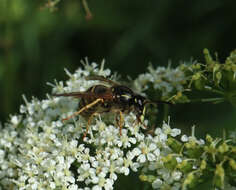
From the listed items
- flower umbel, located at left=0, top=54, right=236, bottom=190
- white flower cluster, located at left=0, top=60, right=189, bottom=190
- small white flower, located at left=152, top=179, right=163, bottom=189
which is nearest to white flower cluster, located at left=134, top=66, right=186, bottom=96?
flower umbel, located at left=0, top=54, right=236, bottom=190

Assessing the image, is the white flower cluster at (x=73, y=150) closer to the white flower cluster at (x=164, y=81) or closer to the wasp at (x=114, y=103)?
the wasp at (x=114, y=103)

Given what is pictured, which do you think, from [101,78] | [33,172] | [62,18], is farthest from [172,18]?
[33,172]

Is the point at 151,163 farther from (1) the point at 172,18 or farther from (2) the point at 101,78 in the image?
(1) the point at 172,18

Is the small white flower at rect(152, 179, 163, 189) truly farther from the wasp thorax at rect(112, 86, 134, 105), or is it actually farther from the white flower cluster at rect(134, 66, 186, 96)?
the white flower cluster at rect(134, 66, 186, 96)

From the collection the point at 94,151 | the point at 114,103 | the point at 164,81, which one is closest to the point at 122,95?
the point at 114,103

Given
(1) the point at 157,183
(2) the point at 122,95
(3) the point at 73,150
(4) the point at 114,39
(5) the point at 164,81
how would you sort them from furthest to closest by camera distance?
(4) the point at 114,39
(5) the point at 164,81
(2) the point at 122,95
(3) the point at 73,150
(1) the point at 157,183

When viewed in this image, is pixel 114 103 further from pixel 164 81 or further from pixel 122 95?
pixel 164 81

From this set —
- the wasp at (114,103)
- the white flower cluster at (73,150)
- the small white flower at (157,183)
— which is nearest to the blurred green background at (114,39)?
the white flower cluster at (73,150)
